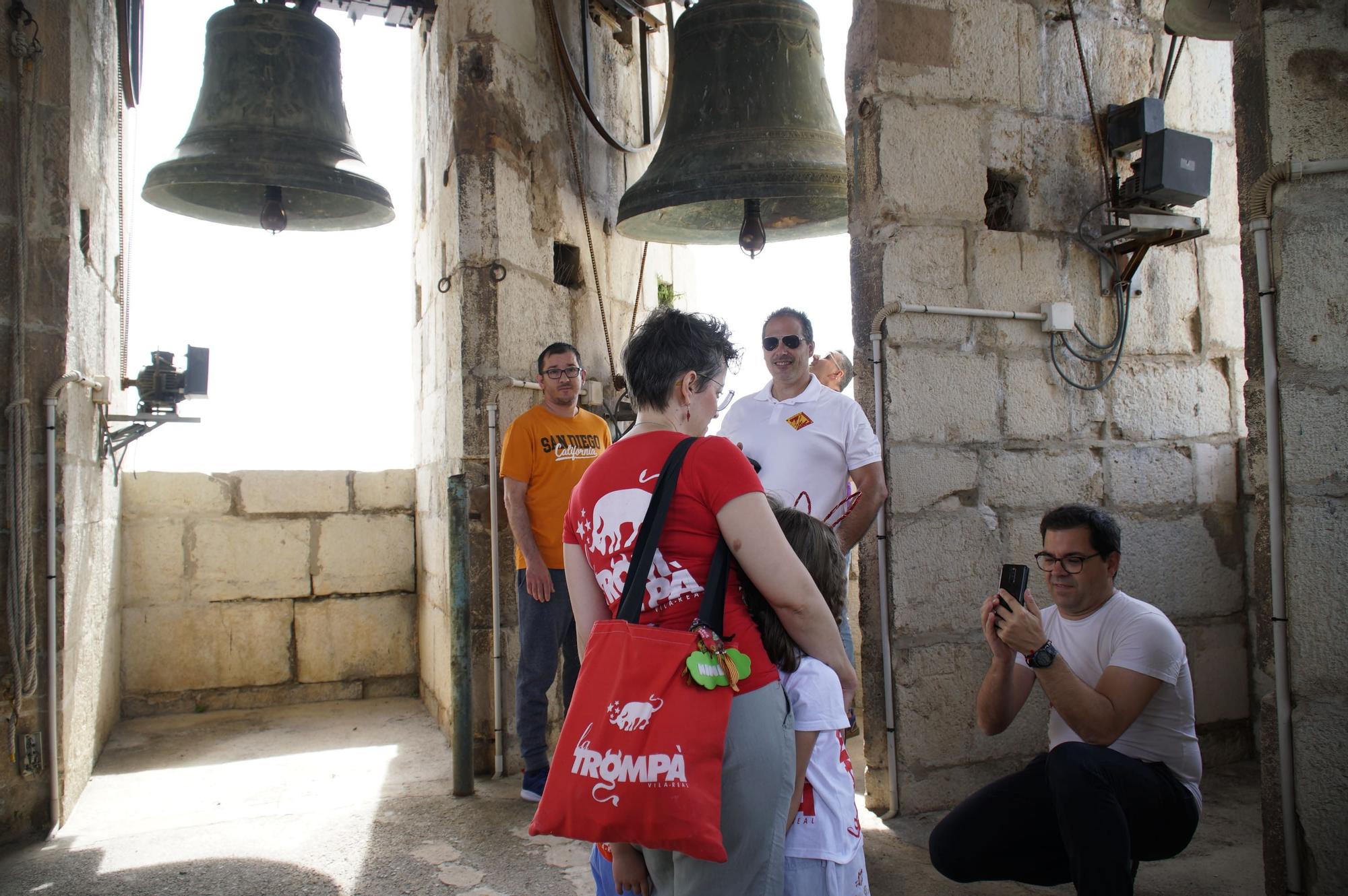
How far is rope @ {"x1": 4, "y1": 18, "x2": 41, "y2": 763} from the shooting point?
3.08 meters

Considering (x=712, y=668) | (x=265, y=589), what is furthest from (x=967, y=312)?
(x=265, y=589)

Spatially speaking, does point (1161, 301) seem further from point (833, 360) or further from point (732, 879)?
point (732, 879)

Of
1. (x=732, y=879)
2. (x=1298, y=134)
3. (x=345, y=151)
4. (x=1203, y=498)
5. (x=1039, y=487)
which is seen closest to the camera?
(x=732, y=879)

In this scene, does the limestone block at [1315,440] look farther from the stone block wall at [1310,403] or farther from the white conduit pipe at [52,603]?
the white conduit pipe at [52,603]

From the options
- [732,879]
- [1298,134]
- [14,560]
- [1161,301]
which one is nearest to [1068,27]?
[1161,301]

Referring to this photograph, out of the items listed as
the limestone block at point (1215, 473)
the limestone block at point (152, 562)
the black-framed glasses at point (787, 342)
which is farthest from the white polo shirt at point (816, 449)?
the limestone block at point (152, 562)

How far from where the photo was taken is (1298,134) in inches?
79.2

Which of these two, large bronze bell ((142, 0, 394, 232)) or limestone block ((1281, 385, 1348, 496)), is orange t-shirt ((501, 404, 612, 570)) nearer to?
large bronze bell ((142, 0, 394, 232))

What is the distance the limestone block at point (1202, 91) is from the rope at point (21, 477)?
13.2ft

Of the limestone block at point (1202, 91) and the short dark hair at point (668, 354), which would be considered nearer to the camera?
the short dark hair at point (668, 354)

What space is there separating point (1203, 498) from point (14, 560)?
4084 millimetres

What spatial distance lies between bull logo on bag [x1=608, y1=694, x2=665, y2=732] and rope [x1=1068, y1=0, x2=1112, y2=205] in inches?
114

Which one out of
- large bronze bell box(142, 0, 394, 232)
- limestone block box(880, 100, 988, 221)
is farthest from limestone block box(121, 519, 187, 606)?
limestone block box(880, 100, 988, 221)

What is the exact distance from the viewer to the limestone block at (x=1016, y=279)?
3.33 m
